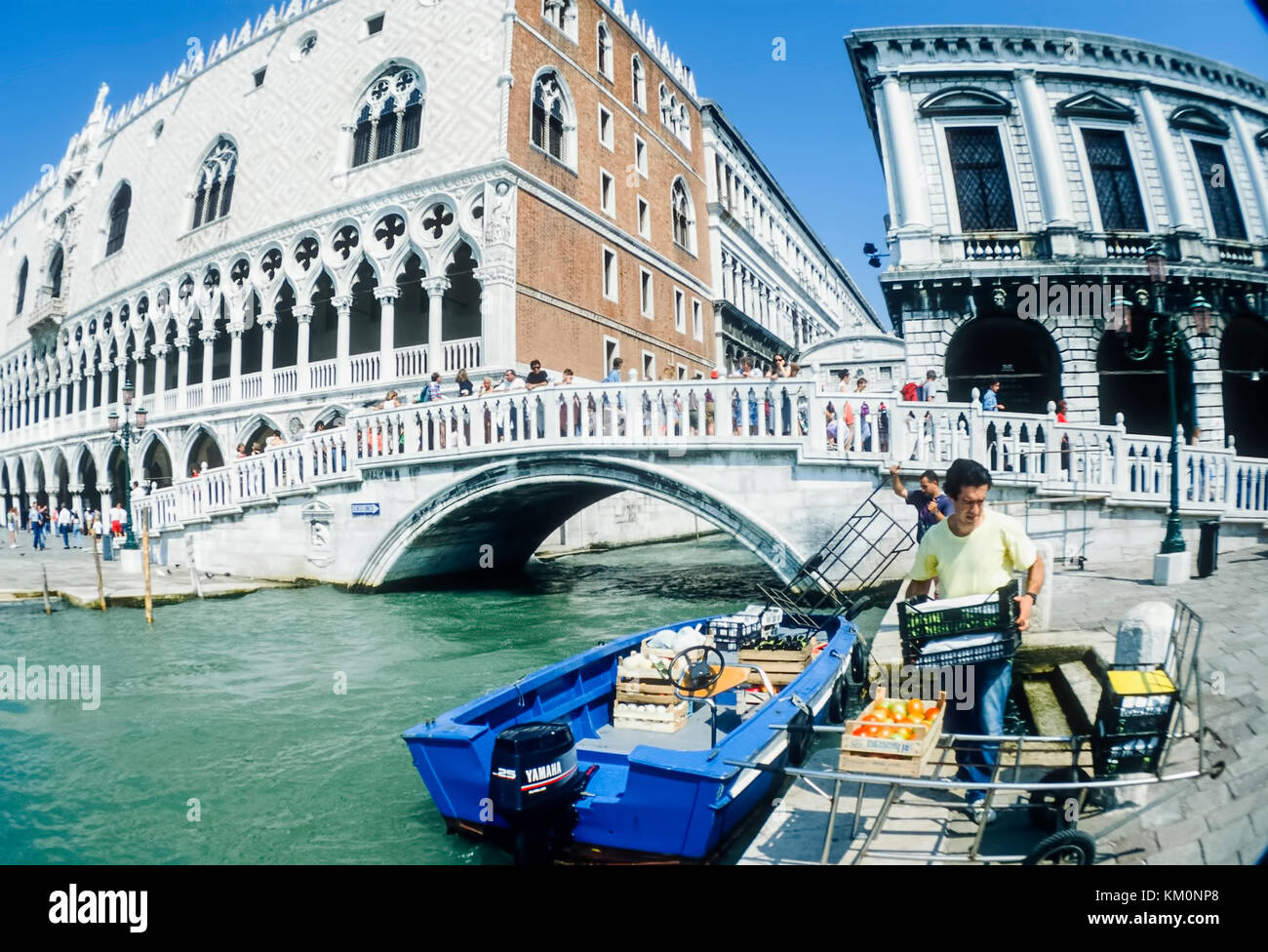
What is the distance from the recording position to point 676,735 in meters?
4.97

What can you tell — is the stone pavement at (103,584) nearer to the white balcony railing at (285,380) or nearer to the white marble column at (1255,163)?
the white balcony railing at (285,380)

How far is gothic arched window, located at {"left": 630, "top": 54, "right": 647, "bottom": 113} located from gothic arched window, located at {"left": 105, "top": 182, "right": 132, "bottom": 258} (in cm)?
1750

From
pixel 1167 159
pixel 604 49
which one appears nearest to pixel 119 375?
pixel 604 49

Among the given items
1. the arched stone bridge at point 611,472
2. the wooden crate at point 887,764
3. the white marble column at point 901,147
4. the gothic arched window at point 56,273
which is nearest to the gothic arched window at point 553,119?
the white marble column at point 901,147

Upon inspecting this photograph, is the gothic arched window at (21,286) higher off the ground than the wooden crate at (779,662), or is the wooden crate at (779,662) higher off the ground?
the gothic arched window at (21,286)

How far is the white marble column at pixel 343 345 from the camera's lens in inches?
687

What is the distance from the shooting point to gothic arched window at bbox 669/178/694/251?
24516 millimetres

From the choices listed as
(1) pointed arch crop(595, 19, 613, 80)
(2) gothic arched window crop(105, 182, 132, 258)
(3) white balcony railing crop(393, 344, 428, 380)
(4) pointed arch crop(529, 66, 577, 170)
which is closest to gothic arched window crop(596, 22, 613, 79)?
(1) pointed arch crop(595, 19, 613, 80)

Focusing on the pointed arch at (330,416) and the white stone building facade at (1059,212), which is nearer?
the white stone building facade at (1059,212)

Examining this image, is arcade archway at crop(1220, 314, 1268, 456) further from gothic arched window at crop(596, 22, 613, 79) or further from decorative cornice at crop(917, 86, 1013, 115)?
gothic arched window at crop(596, 22, 613, 79)

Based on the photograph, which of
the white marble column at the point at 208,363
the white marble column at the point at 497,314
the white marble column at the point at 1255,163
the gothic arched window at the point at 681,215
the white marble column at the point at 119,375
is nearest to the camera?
the white marble column at the point at 1255,163

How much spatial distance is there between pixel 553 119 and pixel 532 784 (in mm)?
18153

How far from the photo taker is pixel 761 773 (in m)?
4.23

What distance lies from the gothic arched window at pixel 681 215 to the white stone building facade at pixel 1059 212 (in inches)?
424
